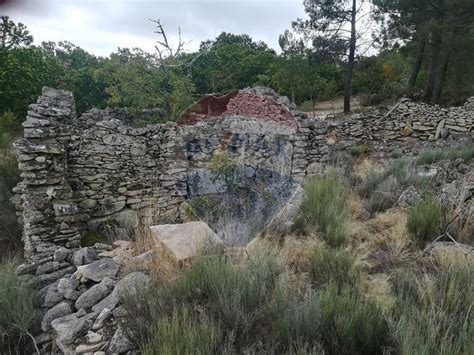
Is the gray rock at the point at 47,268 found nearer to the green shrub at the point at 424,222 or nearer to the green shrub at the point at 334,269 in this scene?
the green shrub at the point at 334,269

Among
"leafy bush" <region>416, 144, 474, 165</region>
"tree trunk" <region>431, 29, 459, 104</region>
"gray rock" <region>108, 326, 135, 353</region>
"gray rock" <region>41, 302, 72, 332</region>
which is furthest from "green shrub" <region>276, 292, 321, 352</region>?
"tree trunk" <region>431, 29, 459, 104</region>

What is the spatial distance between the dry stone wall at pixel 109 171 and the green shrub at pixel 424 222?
2656 mm

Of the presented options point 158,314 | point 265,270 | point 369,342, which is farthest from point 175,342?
point 369,342

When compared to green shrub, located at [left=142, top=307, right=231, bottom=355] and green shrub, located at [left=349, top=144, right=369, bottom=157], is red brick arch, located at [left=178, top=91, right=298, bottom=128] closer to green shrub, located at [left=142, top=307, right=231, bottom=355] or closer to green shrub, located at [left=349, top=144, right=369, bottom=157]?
green shrub, located at [left=349, top=144, right=369, bottom=157]

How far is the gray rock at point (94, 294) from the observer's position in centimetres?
248

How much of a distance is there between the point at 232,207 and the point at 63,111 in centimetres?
351

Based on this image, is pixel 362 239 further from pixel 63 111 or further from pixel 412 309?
pixel 63 111

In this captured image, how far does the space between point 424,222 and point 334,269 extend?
4.72ft

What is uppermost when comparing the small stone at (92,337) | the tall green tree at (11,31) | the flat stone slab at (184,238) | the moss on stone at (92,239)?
the tall green tree at (11,31)

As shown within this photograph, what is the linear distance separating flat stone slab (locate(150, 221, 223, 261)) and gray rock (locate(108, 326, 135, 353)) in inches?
31.9

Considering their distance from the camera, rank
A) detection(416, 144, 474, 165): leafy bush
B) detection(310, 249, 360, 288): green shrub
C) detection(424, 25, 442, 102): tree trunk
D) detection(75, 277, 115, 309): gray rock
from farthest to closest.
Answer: detection(424, 25, 442, 102): tree trunk < detection(416, 144, 474, 165): leafy bush < detection(75, 277, 115, 309): gray rock < detection(310, 249, 360, 288): green shrub

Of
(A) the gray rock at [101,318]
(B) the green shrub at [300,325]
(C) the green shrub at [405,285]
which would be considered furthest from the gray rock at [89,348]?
(C) the green shrub at [405,285]

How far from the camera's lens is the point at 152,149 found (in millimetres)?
6977

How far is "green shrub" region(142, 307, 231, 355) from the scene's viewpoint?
1.53 m
